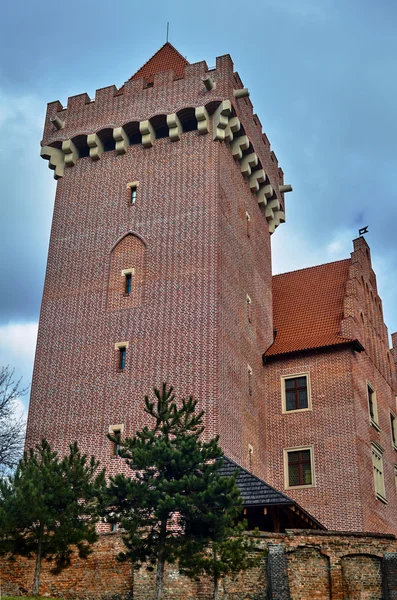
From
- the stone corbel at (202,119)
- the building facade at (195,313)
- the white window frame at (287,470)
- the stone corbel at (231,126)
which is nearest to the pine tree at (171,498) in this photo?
the building facade at (195,313)

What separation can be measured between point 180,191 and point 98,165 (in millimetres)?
4043

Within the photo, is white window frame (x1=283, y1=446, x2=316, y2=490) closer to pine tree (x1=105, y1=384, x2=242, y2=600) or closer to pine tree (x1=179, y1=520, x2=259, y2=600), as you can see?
pine tree (x1=179, y1=520, x2=259, y2=600)

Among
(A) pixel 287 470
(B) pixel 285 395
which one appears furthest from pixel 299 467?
(B) pixel 285 395

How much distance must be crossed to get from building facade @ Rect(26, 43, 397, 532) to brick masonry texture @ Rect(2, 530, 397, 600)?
513cm

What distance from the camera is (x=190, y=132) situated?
29.2 m

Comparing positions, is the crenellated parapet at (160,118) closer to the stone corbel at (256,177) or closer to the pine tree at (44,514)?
the stone corbel at (256,177)

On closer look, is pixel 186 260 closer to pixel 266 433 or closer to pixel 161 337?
pixel 161 337

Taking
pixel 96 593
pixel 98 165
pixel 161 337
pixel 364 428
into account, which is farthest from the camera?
pixel 98 165

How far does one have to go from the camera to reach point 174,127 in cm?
2908

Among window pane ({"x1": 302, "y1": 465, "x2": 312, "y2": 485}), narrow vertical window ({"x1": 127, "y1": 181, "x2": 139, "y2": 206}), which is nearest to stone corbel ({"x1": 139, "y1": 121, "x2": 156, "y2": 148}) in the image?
narrow vertical window ({"x1": 127, "y1": 181, "x2": 139, "y2": 206})

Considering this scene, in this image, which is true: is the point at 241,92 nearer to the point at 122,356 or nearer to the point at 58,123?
the point at 58,123

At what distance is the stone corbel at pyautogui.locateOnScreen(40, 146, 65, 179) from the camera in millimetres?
30875

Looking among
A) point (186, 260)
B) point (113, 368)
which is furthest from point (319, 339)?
point (113, 368)

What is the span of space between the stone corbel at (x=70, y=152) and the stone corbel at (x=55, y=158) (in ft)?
1.07
